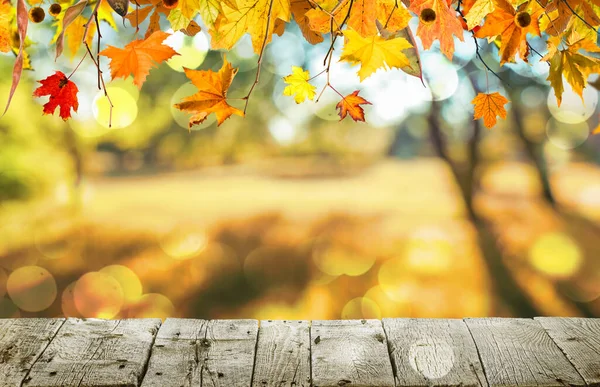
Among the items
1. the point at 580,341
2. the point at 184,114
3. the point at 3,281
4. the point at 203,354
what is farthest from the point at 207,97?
the point at 3,281

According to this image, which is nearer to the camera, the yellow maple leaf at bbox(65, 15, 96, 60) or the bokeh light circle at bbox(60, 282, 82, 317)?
the yellow maple leaf at bbox(65, 15, 96, 60)

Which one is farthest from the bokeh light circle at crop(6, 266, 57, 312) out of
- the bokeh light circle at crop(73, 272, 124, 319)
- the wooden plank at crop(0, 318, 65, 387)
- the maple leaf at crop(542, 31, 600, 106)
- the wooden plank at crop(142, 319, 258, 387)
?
the maple leaf at crop(542, 31, 600, 106)

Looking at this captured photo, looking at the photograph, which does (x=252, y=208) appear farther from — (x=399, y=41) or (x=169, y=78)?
(x=399, y=41)

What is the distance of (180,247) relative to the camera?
5762 mm

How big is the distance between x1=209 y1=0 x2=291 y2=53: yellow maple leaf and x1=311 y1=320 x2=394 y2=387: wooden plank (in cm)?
67

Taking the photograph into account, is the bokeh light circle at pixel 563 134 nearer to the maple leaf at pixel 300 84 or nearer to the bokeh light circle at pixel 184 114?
the bokeh light circle at pixel 184 114

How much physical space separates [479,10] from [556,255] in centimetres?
497

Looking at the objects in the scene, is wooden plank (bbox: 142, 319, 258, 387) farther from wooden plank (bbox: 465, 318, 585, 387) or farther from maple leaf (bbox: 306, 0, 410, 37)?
maple leaf (bbox: 306, 0, 410, 37)

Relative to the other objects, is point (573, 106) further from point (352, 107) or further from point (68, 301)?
point (68, 301)

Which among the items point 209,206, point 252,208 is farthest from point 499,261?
point 209,206

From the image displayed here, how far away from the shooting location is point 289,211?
19.5 ft

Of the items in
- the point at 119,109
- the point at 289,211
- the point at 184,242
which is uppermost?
the point at 119,109

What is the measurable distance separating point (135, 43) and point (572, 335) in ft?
3.73

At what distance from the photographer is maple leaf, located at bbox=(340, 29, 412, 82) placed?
75cm
